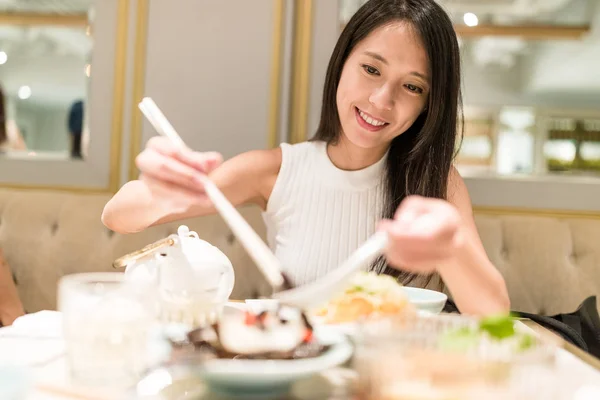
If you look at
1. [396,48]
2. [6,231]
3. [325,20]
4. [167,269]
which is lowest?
[6,231]

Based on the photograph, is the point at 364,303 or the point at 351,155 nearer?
the point at 364,303

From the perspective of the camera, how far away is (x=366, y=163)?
1.56 metres

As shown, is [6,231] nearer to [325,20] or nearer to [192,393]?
[325,20]

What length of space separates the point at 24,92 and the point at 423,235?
2.14 m

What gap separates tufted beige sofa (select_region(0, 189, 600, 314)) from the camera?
181 cm

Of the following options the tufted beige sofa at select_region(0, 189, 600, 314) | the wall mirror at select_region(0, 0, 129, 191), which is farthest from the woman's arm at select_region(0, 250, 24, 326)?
the wall mirror at select_region(0, 0, 129, 191)

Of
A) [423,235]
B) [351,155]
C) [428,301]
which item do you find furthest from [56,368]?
[351,155]

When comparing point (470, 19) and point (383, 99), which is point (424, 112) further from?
point (470, 19)

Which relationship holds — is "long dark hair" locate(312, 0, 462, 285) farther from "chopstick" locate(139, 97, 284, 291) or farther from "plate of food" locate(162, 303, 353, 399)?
"plate of food" locate(162, 303, 353, 399)

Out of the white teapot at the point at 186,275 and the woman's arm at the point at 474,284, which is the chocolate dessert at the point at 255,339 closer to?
the white teapot at the point at 186,275

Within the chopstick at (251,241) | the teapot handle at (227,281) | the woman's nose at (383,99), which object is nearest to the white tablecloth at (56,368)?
the chopstick at (251,241)

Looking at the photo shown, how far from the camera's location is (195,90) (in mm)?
2117

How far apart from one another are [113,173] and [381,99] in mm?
1250

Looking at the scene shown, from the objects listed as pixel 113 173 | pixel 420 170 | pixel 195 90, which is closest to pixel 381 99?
pixel 420 170
